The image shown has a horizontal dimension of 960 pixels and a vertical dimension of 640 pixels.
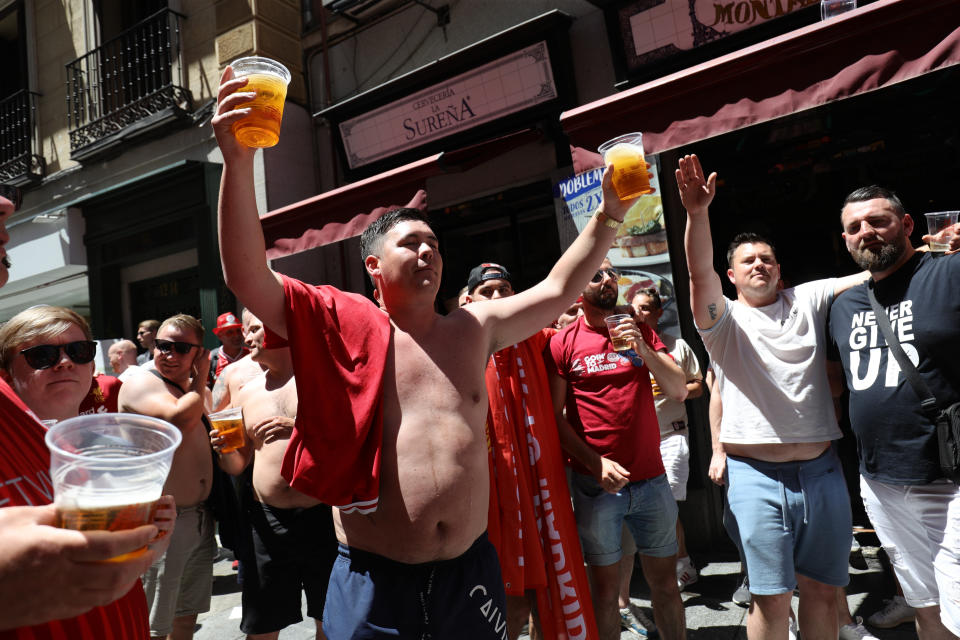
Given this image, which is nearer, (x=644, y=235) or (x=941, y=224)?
(x=941, y=224)

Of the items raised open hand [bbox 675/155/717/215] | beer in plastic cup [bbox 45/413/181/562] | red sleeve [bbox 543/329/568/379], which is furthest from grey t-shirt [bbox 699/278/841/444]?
beer in plastic cup [bbox 45/413/181/562]

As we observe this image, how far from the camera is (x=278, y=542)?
330 cm

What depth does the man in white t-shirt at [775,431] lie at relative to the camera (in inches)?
114

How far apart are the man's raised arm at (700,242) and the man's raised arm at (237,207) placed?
1.82 m

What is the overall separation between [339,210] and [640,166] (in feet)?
13.9

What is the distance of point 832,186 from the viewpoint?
17.2ft

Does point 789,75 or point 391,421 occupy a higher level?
point 789,75

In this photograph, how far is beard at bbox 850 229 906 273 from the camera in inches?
114

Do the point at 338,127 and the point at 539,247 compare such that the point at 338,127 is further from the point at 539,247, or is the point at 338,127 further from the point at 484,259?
the point at 539,247

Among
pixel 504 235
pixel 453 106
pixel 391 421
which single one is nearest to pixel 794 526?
pixel 391 421

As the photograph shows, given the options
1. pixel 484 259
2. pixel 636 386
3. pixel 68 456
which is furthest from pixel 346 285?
pixel 68 456

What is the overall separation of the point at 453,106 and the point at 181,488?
16.0ft

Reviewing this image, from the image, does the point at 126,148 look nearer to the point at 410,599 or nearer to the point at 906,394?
the point at 410,599

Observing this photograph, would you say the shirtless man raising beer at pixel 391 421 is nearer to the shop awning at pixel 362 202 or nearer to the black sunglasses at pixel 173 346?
the black sunglasses at pixel 173 346
